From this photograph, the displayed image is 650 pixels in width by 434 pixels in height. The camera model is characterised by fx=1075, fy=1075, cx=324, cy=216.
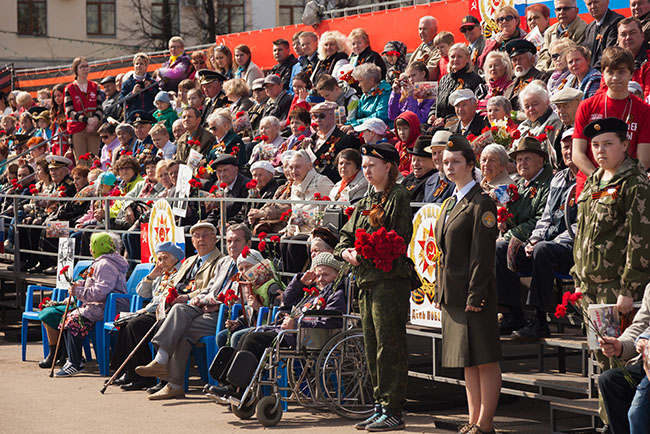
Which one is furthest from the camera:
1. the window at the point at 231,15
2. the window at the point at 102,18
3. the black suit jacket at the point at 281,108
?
the window at the point at 102,18

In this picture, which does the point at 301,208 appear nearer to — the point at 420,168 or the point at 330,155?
the point at 420,168

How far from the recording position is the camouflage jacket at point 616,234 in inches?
236

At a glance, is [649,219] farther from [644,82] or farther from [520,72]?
[520,72]

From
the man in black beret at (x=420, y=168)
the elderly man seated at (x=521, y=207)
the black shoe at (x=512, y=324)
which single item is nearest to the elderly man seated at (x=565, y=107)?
the elderly man seated at (x=521, y=207)

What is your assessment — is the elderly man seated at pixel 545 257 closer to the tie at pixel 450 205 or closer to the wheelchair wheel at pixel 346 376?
the tie at pixel 450 205

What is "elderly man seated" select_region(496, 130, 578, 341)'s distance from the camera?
23.7 ft

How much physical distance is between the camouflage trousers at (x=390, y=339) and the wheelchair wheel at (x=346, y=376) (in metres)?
0.46

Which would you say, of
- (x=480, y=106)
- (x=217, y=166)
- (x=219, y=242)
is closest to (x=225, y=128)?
(x=217, y=166)

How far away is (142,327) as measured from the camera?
384 inches

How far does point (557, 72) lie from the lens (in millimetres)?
9914

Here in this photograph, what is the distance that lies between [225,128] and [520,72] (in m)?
4.04

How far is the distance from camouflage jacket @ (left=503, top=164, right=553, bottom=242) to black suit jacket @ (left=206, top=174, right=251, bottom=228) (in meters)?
3.76

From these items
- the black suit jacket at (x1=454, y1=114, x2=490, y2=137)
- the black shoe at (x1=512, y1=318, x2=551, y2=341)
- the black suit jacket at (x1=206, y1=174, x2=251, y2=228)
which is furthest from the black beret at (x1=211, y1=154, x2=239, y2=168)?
the black shoe at (x1=512, y1=318, x2=551, y2=341)

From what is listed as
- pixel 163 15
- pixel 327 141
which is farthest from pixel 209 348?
pixel 163 15
